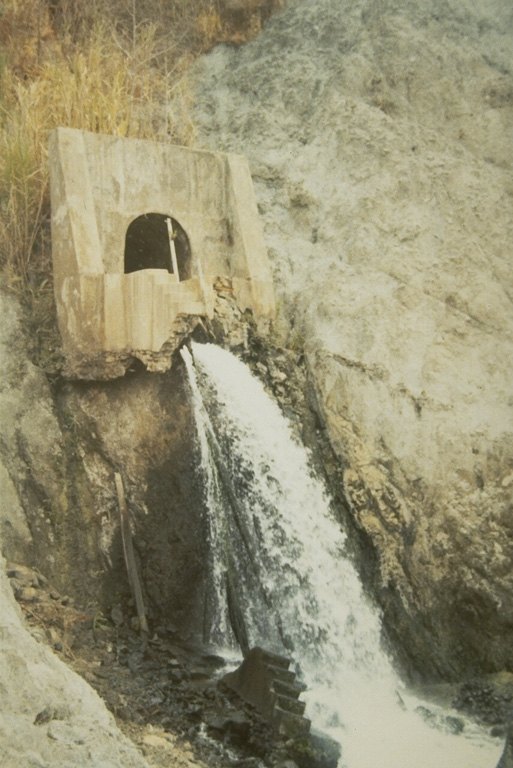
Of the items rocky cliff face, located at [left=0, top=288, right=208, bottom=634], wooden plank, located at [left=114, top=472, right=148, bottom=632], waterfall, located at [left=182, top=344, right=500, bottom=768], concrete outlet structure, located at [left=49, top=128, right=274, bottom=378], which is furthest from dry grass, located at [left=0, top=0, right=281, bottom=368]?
waterfall, located at [left=182, top=344, right=500, bottom=768]

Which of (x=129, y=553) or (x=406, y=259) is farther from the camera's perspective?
(x=406, y=259)

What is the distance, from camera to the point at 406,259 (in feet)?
28.1

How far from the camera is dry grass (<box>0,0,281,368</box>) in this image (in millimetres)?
7477

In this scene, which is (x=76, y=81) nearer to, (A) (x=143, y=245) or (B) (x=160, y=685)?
(A) (x=143, y=245)

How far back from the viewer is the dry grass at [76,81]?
7.48 m

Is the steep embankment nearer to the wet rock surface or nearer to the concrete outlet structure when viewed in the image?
the concrete outlet structure

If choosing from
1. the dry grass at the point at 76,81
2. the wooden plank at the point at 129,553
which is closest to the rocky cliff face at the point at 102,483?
the wooden plank at the point at 129,553

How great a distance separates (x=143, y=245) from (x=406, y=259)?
2.53m

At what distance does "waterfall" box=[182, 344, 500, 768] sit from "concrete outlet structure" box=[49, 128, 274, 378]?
474 mm

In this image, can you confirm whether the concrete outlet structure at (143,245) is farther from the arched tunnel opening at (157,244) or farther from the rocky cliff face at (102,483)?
the rocky cliff face at (102,483)

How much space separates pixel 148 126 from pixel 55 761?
21.1 feet

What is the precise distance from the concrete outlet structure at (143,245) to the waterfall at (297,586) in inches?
18.7

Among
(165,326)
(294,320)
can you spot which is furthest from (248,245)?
(165,326)

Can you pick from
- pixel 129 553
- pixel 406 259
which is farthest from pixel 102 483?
pixel 406 259
